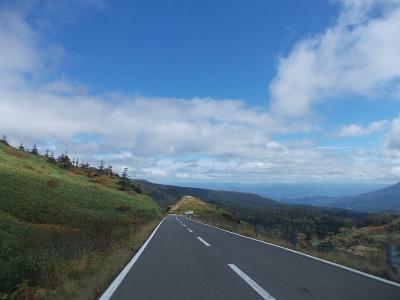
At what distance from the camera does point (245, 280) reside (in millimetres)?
10125

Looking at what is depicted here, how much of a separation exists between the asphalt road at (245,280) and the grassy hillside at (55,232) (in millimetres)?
997

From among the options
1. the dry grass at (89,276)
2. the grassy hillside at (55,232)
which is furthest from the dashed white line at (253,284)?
the grassy hillside at (55,232)

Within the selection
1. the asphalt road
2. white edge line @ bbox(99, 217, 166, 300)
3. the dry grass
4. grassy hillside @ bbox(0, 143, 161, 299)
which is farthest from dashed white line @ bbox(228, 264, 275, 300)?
grassy hillside @ bbox(0, 143, 161, 299)

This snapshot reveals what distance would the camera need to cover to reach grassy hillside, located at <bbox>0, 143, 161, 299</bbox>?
10.7m

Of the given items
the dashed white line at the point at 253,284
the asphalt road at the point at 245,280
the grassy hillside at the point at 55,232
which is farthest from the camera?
the grassy hillside at the point at 55,232

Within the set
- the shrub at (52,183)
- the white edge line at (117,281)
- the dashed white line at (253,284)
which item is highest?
the shrub at (52,183)

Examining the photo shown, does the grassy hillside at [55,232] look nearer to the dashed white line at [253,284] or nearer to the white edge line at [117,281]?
the white edge line at [117,281]

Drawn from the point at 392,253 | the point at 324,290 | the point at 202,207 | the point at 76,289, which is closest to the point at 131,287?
the point at 76,289

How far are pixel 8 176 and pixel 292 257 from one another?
50.4 meters

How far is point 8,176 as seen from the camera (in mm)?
56906

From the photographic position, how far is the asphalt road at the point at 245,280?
27.9ft

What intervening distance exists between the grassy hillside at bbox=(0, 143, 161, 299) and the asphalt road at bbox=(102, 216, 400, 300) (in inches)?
39.2

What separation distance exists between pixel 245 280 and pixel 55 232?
2715 cm

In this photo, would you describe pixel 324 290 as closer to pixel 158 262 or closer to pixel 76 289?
pixel 76 289
